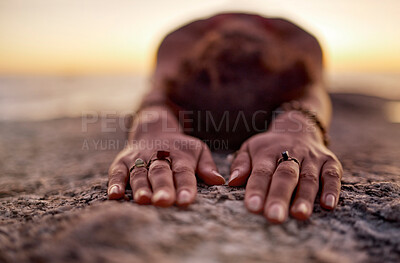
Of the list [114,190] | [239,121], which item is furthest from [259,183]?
[239,121]

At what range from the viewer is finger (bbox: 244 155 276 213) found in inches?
34.0

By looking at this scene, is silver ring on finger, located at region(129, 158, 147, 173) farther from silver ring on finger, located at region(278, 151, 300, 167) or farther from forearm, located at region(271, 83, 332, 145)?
forearm, located at region(271, 83, 332, 145)

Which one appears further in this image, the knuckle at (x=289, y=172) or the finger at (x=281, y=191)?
the knuckle at (x=289, y=172)

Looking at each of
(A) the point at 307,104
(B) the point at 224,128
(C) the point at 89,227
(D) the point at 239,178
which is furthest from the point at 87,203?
(A) the point at 307,104

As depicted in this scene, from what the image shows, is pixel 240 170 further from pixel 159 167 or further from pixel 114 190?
pixel 114 190

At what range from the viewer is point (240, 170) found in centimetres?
112

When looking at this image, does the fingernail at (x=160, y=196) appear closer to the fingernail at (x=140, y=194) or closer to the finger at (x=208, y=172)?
the fingernail at (x=140, y=194)

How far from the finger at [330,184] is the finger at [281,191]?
10 cm

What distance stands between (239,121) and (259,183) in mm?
921

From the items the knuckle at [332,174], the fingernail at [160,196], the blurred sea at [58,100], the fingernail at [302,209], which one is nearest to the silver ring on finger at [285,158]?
the knuckle at [332,174]

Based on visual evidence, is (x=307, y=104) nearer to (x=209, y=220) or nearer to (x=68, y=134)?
(x=209, y=220)

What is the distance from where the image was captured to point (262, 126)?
6.02 ft

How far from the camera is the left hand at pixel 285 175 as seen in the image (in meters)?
0.86

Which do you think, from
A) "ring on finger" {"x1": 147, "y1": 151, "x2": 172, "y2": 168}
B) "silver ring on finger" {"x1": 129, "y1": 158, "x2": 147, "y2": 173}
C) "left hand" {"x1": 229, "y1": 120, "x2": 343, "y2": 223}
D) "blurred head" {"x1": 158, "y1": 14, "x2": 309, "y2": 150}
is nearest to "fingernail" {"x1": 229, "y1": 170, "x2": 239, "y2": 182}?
"left hand" {"x1": 229, "y1": 120, "x2": 343, "y2": 223}
